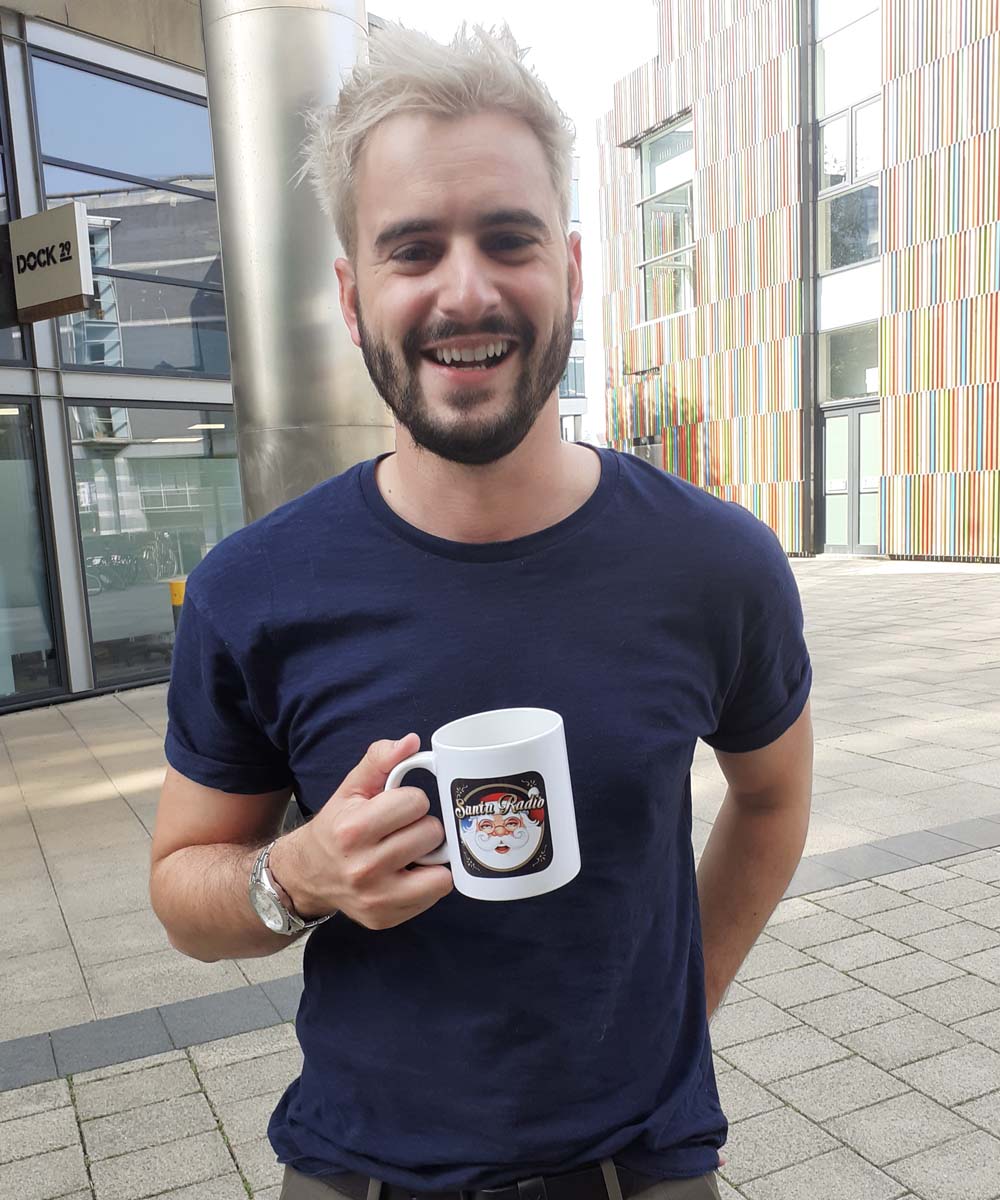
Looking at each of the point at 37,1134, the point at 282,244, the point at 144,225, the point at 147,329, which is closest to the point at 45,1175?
Answer: the point at 37,1134

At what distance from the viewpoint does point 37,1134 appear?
3.06 metres

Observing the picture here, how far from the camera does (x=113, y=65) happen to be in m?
10.4

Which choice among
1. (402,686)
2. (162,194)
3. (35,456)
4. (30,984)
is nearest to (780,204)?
(162,194)

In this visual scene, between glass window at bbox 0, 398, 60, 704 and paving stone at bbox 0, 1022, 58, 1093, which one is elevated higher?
glass window at bbox 0, 398, 60, 704

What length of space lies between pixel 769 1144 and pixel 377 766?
2.37 meters

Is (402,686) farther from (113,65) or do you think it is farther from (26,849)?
(113,65)

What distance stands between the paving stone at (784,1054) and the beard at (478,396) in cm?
258

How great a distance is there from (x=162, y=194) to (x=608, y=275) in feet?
62.6

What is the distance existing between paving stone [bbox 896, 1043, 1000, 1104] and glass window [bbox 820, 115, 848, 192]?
21.0m

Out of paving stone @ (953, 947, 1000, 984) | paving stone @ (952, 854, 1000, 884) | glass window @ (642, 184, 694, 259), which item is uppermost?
glass window @ (642, 184, 694, 259)

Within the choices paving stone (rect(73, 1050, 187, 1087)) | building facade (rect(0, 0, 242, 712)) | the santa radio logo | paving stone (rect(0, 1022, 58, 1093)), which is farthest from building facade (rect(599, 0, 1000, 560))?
the santa radio logo

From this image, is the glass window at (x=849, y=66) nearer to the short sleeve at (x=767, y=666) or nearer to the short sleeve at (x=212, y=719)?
the short sleeve at (x=767, y=666)

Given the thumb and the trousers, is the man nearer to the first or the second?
the trousers

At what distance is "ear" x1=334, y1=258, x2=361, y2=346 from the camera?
142 cm
